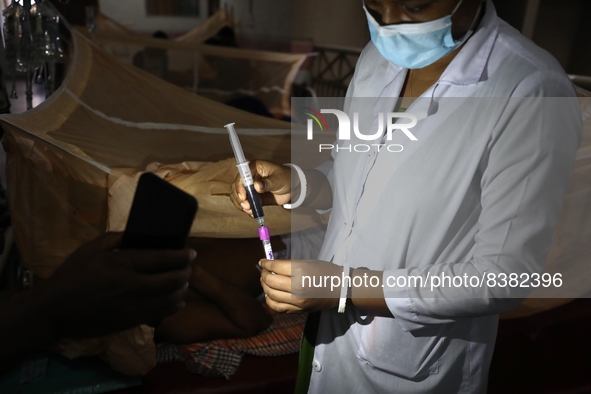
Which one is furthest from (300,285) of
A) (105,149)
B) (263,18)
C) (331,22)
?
(263,18)

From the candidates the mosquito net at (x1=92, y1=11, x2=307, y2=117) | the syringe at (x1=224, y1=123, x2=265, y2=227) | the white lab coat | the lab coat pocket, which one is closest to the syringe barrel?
the syringe at (x1=224, y1=123, x2=265, y2=227)

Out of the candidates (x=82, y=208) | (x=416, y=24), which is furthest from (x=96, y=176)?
(x=416, y=24)

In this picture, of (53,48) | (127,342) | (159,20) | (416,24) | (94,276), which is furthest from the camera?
(159,20)

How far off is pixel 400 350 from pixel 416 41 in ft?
1.45

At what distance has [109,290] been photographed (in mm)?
502

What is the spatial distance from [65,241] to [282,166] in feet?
2.45

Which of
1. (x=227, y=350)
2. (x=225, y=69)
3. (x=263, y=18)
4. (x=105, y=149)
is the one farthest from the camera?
(x=263, y=18)

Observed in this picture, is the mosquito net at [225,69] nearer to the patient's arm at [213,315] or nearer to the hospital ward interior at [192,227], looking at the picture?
the hospital ward interior at [192,227]

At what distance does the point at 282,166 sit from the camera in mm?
805

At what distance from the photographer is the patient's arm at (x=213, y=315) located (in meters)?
1.28

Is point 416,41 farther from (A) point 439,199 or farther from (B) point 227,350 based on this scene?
(B) point 227,350

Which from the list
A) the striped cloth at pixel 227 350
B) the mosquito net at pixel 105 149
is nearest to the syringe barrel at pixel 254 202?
the mosquito net at pixel 105 149

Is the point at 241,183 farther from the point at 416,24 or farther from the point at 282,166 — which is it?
the point at 416,24

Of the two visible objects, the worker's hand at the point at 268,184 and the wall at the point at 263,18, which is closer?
the worker's hand at the point at 268,184
